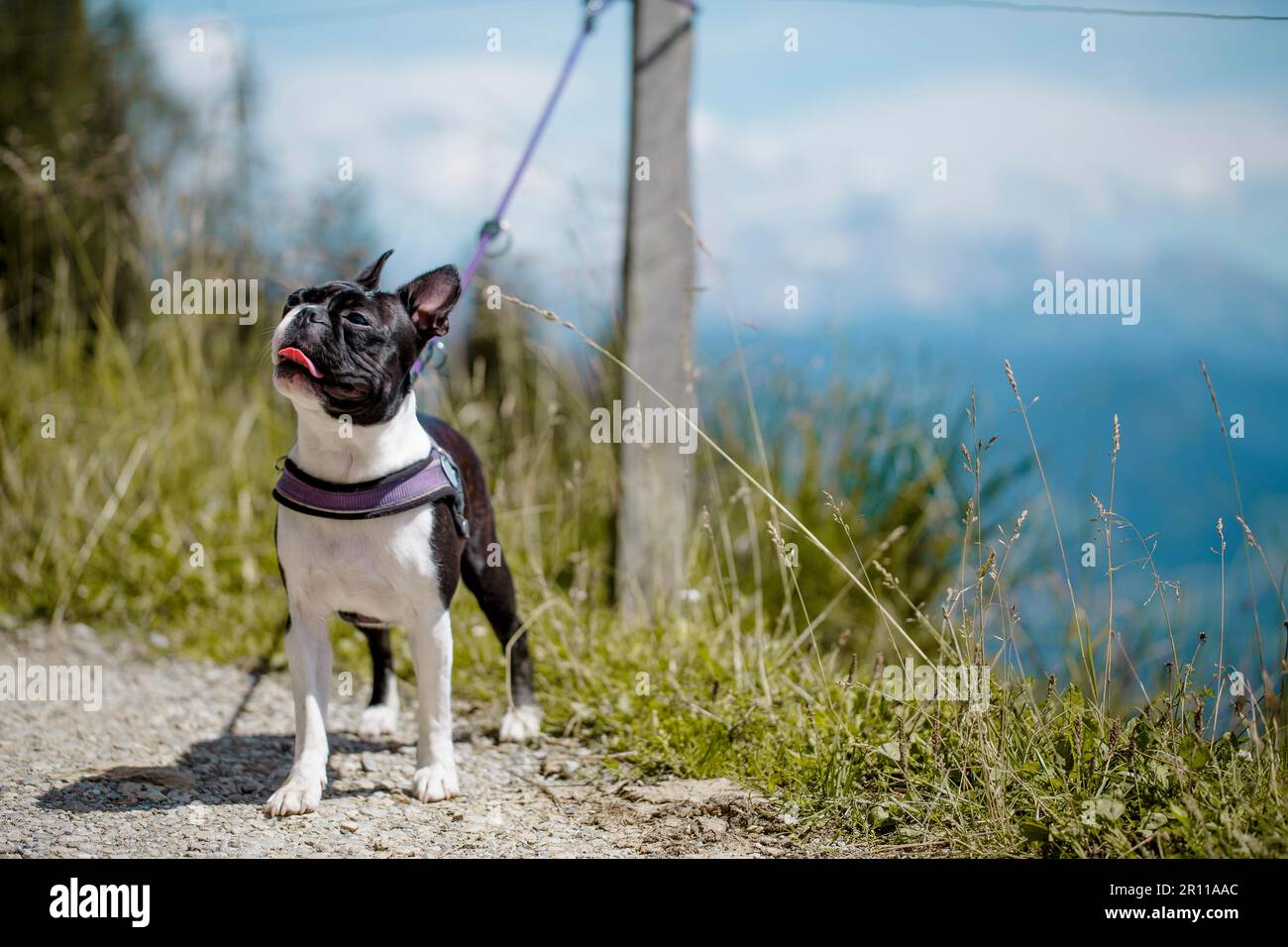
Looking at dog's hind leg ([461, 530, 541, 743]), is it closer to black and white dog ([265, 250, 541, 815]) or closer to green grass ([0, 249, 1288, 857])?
green grass ([0, 249, 1288, 857])

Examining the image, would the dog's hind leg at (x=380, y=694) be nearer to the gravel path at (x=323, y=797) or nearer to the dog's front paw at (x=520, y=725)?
the gravel path at (x=323, y=797)

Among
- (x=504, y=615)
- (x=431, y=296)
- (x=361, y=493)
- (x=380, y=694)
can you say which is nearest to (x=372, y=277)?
(x=431, y=296)

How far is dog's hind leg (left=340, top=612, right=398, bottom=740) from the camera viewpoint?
3.73 meters

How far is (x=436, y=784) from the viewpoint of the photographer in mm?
3100

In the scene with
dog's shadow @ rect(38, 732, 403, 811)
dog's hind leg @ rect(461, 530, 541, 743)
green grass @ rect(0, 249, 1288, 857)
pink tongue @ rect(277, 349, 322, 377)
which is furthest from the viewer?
dog's hind leg @ rect(461, 530, 541, 743)

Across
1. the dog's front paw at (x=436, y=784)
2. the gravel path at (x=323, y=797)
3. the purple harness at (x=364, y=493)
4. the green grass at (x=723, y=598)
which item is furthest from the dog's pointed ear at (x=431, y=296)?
the gravel path at (x=323, y=797)

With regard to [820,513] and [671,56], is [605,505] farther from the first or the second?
[671,56]

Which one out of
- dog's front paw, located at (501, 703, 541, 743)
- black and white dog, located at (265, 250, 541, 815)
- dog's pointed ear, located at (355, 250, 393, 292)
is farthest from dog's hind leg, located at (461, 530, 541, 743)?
dog's pointed ear, located at (355, 250, 393, 292)

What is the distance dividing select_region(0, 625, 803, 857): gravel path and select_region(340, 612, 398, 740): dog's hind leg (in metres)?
0.06

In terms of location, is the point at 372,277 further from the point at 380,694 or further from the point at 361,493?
the point at 380,694

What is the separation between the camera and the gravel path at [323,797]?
2.81 meters

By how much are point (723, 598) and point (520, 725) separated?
81cm
